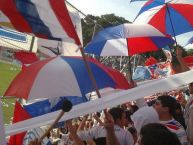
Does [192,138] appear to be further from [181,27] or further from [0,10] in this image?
[181,27]

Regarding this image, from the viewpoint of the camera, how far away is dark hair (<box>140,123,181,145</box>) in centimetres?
278

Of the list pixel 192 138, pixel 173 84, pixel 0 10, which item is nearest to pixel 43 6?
pixel 0 10

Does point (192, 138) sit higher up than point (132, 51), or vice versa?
point (132, 51)

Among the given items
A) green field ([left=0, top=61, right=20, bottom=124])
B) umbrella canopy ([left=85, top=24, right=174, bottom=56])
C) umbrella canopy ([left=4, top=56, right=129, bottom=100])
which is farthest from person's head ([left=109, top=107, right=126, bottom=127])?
green field ([left=0, top=61, right=20, bottom=124])

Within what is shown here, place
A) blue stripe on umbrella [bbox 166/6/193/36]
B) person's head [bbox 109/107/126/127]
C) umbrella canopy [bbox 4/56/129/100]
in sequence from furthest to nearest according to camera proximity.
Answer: blue stripe on umbrella [bbox 166/6/193/36], person's head [bbox 109/107/126/127], umbrella canopy [bbox 4/56/129/100]

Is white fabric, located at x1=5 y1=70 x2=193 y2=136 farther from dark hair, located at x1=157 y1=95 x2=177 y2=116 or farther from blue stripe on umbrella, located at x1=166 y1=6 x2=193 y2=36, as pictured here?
blue stripe on umbrella, located at x1=166 y1=6 x2=193 y2=36

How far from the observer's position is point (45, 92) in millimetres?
4203

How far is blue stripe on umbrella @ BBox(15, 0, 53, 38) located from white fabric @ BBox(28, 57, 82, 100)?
595 millimetres

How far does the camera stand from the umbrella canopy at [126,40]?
6.71 m

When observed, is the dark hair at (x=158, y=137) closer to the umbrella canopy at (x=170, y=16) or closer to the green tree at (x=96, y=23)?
the green tree at (x=96, y=23)

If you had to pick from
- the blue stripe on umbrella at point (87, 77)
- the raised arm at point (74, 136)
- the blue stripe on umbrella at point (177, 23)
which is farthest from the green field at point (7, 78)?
the raised arm at point (74, 136)

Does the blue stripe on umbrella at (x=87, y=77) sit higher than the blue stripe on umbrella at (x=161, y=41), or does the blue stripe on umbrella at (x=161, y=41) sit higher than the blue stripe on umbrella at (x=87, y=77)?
the blue stripe on umbrella at (x=161, y=41)

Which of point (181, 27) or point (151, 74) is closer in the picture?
point (181, 27)

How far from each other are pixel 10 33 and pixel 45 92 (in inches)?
154
